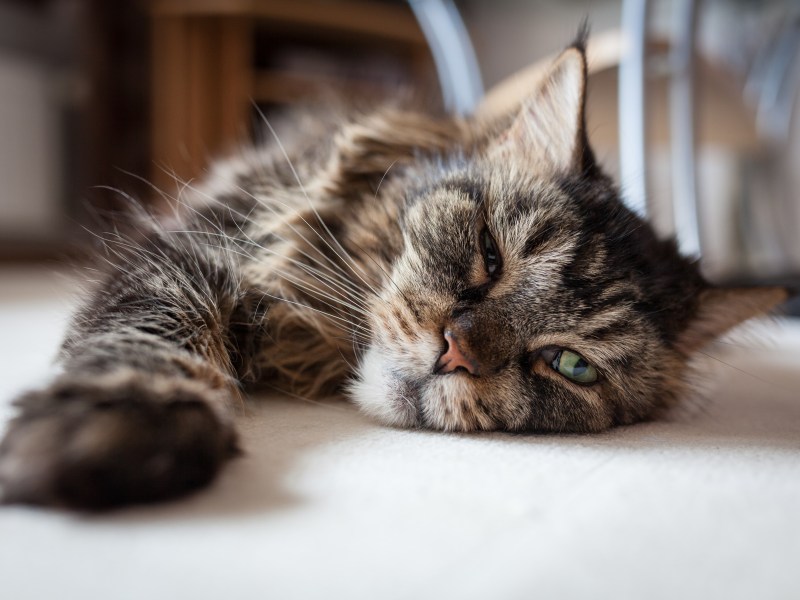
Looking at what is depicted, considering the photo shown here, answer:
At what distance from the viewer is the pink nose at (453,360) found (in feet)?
3.26

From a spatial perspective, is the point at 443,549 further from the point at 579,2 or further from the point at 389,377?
the point at 579,2

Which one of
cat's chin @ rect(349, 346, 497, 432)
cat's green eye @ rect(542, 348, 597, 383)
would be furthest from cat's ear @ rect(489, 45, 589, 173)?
cat's chin @ rect(349, 346, 497, 432)

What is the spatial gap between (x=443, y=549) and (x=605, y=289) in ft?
1.91

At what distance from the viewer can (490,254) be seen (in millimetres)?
1111

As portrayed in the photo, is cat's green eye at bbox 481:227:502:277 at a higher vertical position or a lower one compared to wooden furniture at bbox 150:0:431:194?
lower

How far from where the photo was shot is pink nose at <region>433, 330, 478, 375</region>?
995 millimetres

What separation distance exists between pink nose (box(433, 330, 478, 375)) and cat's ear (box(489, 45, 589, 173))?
1.36ft

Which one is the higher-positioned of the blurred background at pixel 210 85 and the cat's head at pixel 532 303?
the blurred background at pixel 210 85

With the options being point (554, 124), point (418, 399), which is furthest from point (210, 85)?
point (418, 399)

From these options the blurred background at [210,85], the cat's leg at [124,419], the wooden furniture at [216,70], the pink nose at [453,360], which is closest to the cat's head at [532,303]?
the pink nose at [453,360]

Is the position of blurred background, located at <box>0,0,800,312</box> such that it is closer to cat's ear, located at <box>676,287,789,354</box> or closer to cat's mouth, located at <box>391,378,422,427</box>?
cat's ear, located at <box>676,287,789,354</box>

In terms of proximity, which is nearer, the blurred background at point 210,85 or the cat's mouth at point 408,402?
the cat's mouth at point 408,402

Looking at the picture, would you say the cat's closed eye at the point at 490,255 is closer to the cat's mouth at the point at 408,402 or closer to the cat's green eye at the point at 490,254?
the cat's green eye at the point at 490,254

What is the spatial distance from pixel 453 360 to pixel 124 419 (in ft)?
1.59
